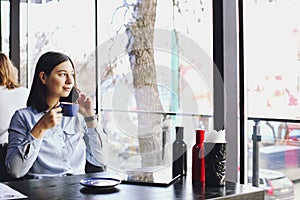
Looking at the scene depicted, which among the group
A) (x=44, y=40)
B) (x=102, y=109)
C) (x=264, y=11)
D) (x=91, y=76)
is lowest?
(x=102, y=109)

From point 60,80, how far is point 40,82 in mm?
126

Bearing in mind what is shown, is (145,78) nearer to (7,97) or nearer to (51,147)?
(51,147)

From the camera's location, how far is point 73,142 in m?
3.06

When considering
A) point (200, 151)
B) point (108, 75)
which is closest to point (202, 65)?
point (108, 75)

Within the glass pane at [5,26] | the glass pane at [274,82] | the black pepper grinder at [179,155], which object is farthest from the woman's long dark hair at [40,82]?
the glass pane at [274,82]

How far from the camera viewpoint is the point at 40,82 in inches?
116

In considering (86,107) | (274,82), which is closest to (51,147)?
(86,107)

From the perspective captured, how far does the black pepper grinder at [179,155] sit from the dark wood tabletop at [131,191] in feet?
0.42

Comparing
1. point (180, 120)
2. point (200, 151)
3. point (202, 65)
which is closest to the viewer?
point (200, 151)

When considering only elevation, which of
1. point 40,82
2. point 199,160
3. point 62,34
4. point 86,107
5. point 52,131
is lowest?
point 199,160

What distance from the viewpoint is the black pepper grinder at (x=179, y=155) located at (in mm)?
2373

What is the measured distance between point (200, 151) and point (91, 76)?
1282 millimetres

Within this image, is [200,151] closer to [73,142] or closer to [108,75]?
[73,142]

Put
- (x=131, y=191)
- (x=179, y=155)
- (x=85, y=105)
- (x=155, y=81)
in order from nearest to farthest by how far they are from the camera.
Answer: (x=131, y=191), (x=179, y=155), (x=85, y=105), (x=155, y=81)
